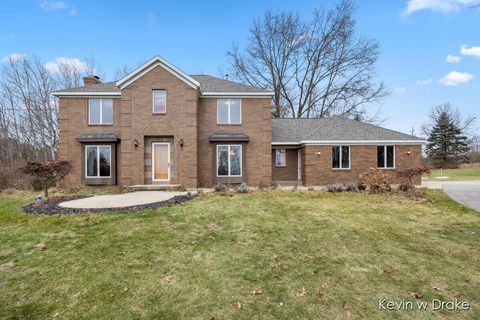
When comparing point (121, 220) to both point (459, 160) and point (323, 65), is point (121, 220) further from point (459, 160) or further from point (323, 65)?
point (459, 160)

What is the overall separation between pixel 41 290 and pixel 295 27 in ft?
109

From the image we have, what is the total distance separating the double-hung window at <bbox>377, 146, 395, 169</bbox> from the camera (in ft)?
56.3

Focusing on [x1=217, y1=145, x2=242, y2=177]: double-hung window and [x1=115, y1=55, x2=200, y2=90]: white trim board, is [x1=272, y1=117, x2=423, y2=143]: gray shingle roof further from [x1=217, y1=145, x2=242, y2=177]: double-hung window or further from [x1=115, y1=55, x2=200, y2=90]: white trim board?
[x1=115, y1=55, x2=200, y2=90]: white trim board

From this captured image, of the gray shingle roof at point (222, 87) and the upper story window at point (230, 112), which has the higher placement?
the gray shingle roof at point (222, 87)

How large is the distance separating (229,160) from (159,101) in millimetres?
5384

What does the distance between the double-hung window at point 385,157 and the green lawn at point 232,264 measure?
862 centimetres

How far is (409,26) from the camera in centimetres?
1487

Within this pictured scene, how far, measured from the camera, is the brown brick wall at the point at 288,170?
18516 mm

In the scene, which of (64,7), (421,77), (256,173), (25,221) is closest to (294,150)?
(256,173)

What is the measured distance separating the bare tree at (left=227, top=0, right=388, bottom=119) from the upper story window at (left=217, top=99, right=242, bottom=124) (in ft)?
49.2

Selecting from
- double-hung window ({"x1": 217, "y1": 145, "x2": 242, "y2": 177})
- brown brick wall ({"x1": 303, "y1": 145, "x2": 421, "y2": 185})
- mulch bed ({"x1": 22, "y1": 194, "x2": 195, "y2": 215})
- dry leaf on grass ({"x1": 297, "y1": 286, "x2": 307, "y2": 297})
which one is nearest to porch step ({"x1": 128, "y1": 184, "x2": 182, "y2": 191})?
double-hung window ({"x1": 217, "y1": 145, "x2": 242, "y2": 177})

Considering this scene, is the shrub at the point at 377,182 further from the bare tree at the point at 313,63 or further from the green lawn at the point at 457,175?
the bare tree at the point at 313,63

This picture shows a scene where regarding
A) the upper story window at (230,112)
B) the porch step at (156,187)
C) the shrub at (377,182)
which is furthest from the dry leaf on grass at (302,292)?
the upper story window at (230,112)

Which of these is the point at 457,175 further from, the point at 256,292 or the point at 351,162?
the point at 256,292
